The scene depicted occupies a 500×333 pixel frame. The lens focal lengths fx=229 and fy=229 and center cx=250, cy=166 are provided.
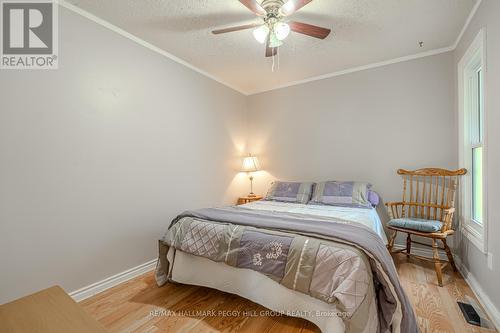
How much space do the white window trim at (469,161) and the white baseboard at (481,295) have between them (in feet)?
1.05

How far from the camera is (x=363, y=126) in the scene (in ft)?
9.99

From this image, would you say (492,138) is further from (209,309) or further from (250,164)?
(250,164)

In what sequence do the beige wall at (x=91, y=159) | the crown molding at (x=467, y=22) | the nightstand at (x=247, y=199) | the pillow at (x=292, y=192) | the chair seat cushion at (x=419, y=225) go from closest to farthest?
the beige wall at (x=91, y=159) < the crown molding at (x=467, y=22) < the chair seat cushion at (x=419, y=225) < the pillow at (x=292, y=192) < the nightstand at (x=247, y=199)

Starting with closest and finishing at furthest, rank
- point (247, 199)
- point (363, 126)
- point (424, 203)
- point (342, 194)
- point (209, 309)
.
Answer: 1. point (209, 309)
2. point (424, 203)
3. point (342, 194)
4. point (363, 126)
5. point (247, 199)

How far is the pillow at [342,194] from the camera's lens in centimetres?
263

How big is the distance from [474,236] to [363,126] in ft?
5.34

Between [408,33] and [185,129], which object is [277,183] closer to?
[185,129]

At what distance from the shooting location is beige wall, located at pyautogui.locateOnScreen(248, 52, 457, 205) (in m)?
2.63

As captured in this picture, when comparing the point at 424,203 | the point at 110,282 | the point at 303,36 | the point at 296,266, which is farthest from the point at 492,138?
the point at 110,282

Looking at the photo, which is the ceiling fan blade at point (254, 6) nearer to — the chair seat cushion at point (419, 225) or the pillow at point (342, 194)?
the pillow at point (342, 194)

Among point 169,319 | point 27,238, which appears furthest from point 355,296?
point 27,238

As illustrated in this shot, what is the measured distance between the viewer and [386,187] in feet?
9.45

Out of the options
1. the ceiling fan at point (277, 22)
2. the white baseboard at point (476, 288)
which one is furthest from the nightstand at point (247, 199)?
the ceiling fan at point (277, 22)

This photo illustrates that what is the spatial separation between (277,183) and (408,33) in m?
2.24
